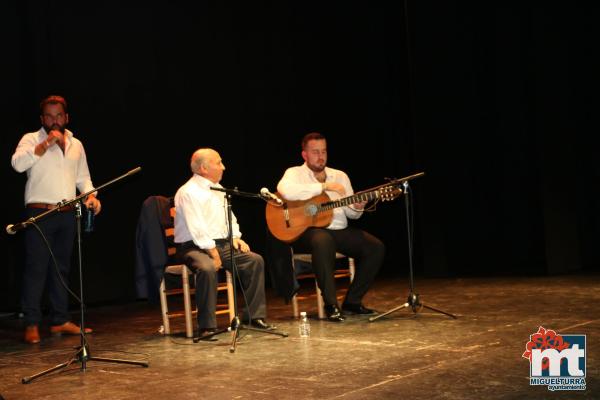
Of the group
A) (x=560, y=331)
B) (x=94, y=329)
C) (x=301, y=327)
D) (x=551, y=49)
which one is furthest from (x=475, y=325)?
(x=551, y=49)

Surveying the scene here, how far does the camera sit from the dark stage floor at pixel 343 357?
10.3 feet

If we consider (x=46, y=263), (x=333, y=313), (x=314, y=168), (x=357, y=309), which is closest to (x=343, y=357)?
(x=333, y=313)

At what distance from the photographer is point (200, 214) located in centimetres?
484

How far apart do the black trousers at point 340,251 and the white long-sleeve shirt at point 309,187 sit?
4.1 inches

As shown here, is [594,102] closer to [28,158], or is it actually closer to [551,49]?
[551,49]

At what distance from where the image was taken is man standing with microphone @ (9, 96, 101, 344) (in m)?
5.00

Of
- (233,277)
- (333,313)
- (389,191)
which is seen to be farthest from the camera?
(333,313)

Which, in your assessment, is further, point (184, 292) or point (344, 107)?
point (344, 107)

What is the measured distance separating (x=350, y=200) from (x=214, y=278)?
3.32ft

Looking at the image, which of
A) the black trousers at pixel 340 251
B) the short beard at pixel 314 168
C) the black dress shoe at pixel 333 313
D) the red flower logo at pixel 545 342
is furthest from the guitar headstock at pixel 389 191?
the red flower logo at pixel 545 342

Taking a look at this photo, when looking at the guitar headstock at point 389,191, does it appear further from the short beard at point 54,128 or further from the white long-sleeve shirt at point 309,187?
the short beard at point 54,128

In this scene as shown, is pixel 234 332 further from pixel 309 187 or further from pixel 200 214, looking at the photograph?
pixel 309 187

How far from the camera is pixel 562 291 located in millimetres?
5762

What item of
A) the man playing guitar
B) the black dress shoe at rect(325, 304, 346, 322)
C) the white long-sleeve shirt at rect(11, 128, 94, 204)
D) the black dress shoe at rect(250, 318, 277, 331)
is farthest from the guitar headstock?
the white long-sleeve shirt at rect(11, 128, 94, 204)
